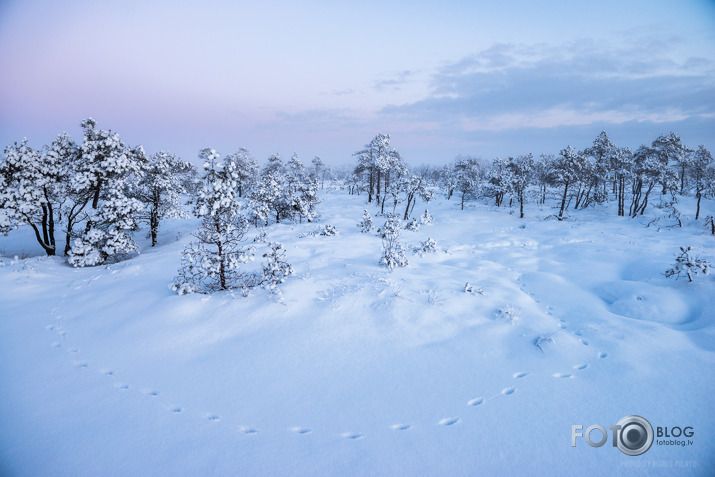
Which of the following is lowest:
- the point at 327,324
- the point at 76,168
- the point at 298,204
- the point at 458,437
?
the point at 458,437

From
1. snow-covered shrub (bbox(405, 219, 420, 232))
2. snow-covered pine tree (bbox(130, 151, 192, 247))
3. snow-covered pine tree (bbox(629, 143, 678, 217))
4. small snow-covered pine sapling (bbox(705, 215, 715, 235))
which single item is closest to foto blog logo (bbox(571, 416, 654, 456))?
snow-covered shrub (bbox(405, 219, 420, 232))

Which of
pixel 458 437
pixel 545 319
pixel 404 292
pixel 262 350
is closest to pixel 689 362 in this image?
pixel 545 319

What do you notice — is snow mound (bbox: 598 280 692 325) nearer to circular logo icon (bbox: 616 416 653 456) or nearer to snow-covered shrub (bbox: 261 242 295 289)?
circular logo icon (bbox: 616 416 653 456)

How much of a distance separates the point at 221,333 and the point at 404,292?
206 inches

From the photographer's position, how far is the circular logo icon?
13.4 feet

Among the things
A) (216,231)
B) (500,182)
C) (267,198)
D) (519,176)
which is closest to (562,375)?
(216,231)

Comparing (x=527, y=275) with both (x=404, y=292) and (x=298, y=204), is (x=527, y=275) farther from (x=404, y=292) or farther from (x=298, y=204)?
(x=298, y=204)

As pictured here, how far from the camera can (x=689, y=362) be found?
5859mm

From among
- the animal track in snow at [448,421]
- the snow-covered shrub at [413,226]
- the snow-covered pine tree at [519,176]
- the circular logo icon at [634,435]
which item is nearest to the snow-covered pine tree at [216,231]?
the animal track in snow at [448,421]

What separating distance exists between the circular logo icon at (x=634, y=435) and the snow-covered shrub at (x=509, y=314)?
3.08 metres

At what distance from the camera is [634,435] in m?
4.29

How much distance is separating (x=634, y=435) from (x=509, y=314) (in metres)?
3.57

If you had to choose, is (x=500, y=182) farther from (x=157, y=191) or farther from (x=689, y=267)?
(x=157, y=191)

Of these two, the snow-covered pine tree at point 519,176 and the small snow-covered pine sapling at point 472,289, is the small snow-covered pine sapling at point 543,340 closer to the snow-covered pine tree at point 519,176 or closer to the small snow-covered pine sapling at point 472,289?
the small snow-covered pine sapling at point 472,289
